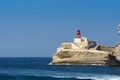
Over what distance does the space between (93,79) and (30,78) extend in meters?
7.91

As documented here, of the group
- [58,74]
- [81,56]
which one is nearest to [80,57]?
[81,56]

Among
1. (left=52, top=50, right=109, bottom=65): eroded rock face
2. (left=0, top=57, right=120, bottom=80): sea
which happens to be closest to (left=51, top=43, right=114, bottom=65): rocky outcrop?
(left=52, top=50, right=109, bottom=65): eroded rock face

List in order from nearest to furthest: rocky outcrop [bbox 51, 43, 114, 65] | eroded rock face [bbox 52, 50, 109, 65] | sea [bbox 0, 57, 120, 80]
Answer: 1. sea [bbox 0, 57, 120, 80]
2. eroded rock face [bbox 52, 50, 109, 65]
3. rocky outcrop [bbox 51, 43, 114, 65]

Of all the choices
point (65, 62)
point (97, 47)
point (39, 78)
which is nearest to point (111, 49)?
point (97, 47)

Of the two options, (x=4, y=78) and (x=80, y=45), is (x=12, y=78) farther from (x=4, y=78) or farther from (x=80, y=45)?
(x=80, y=45)

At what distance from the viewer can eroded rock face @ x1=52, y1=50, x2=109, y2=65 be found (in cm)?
11050

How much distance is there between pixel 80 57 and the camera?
4459 inches

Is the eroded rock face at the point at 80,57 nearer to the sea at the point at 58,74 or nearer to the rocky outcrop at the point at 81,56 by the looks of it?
the rocky outcrop at the point at 81,56

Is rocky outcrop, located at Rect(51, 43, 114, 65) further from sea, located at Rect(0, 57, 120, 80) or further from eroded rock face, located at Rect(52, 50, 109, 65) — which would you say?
sea, located at Rect(0, 57, 120, 80)

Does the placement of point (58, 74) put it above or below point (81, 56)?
below

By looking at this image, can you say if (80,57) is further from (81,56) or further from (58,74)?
(58,74)

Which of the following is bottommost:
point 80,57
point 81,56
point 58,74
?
point 58,74

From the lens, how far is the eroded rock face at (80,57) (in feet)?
363

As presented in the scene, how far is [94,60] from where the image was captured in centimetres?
11200
